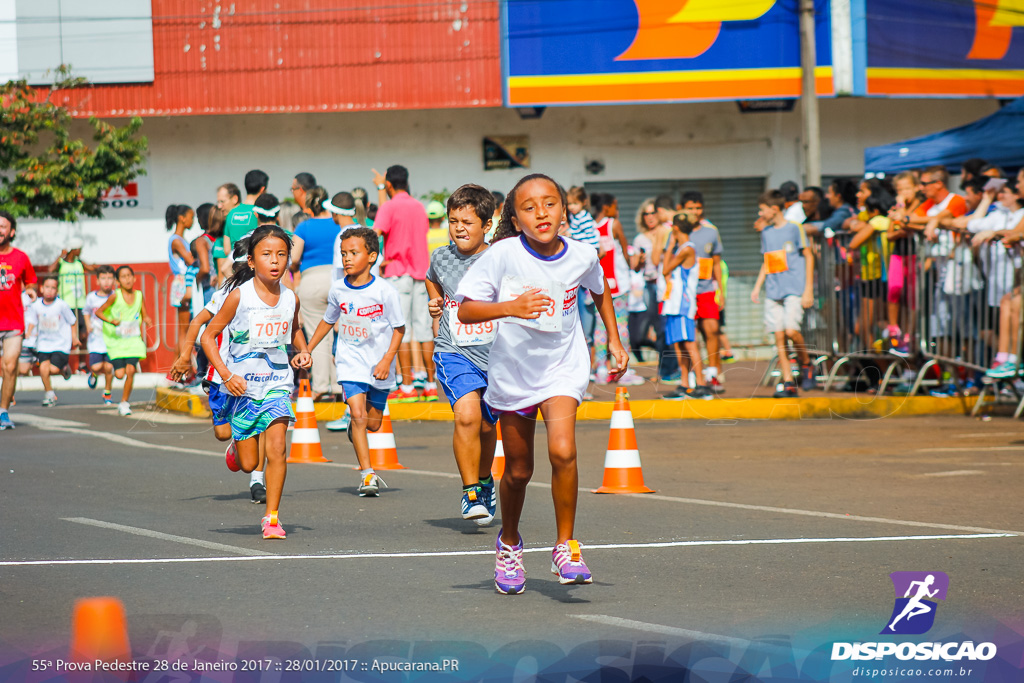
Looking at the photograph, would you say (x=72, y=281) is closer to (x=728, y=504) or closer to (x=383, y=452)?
(x=383, y=452)

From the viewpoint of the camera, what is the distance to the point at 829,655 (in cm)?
481

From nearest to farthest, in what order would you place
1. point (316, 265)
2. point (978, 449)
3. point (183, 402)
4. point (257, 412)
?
point (257, 412) → point (978, 449) → point (316, 265) → point (183, 402)

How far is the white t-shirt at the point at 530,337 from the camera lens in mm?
5922

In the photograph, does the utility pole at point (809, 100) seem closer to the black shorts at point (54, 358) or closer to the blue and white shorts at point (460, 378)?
the black shorts at point (54, 358)

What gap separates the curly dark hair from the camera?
6023 millimetres

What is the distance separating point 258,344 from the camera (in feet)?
25.7

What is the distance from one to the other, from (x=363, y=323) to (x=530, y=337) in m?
3.75

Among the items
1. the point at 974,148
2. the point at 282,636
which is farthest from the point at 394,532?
the point at 974,148

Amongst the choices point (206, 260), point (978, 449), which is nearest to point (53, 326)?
point (206, 260)

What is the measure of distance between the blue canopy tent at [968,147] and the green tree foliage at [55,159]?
1189 centimetres

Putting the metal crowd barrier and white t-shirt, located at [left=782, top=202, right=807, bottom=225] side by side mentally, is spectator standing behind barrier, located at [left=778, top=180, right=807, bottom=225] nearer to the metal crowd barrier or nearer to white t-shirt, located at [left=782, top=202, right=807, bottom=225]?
white t-shirt, located at [left=782, top=202, right=807, bottom=225]

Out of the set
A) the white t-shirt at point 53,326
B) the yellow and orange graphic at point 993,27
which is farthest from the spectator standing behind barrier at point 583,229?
the yellow and orange graphic at point 993,27

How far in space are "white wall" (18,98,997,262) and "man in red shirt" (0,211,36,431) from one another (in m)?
11.1

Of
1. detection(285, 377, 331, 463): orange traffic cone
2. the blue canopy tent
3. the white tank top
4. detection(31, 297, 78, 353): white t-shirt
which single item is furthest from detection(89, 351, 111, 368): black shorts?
the blue canopy tent
